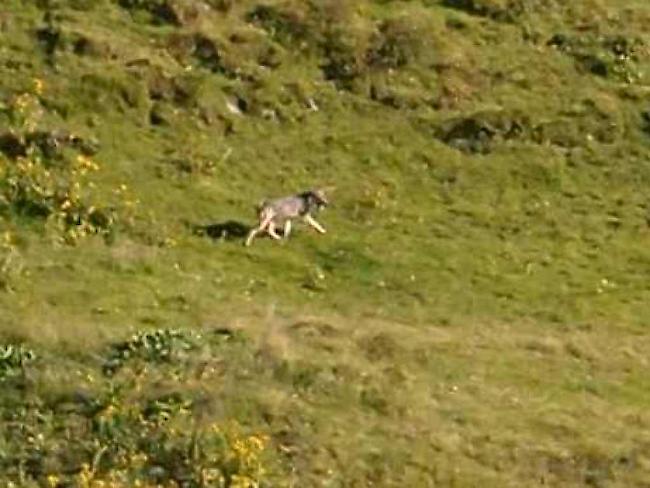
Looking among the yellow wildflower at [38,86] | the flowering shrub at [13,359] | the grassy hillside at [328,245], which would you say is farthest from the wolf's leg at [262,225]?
the flowering shrub at [13,359]

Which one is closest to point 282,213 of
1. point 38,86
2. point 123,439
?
point 38,86

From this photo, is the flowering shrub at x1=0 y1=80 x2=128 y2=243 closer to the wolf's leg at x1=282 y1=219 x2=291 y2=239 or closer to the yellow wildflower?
the yellow wildflower

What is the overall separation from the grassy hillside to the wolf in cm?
27

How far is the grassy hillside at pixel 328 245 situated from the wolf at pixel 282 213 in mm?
272

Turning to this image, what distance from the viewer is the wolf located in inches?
1307

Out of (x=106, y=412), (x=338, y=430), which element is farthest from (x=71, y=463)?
(x=338, y=430)

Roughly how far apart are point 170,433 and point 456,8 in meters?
26.8

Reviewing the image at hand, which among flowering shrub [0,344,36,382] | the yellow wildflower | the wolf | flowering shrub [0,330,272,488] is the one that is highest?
flowering shrub [0,330,272,488]

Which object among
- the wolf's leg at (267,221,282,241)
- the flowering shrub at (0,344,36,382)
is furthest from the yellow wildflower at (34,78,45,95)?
the flowering shrub at (0,344,36,382)

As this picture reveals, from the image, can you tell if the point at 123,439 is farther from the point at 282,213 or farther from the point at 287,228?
the point at 287,228

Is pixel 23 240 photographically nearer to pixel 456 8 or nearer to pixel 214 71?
pixel 214 71

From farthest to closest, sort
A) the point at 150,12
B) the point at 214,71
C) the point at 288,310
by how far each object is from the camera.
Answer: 1. the point at 150,12
2. the point at 214,71
3. the point at 288,310

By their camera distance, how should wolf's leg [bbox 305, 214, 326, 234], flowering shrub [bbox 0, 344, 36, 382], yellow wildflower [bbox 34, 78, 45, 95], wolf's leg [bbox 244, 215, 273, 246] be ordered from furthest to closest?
1. yellow wildflower [bbox 34, 78, 45, 95]
2. wolf's leg [bbox 305, 214, 326, 234]
3. wolf's leg [bbox 244, 215, 273, 246]
4. flowering shrub [bbox 0, 344, 36, 382]

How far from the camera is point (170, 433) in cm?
2234
